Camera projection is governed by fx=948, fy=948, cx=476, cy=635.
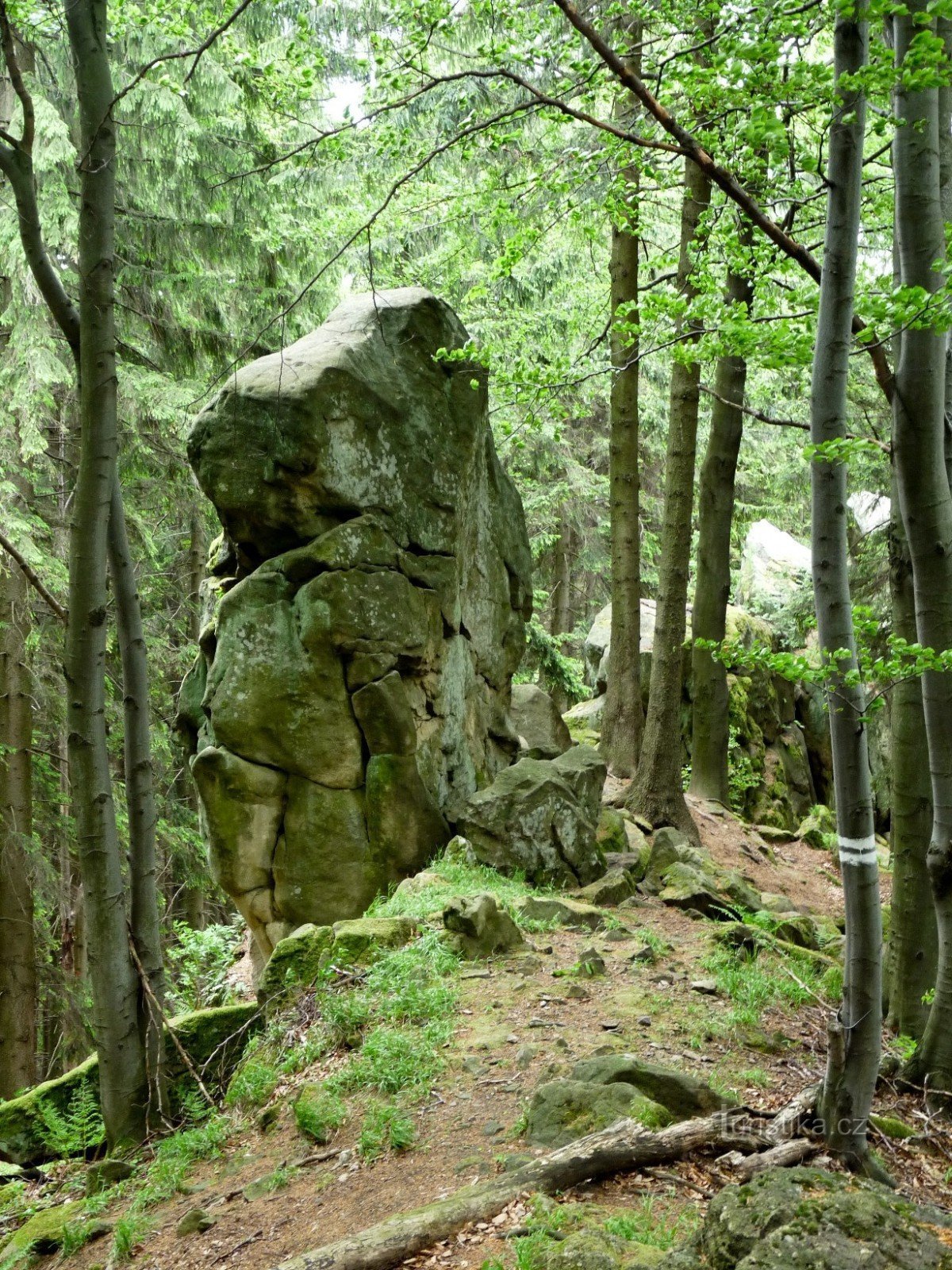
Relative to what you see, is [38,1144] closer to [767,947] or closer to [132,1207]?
[132,1207]

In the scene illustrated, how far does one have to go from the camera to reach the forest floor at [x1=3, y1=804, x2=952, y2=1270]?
3.78 m

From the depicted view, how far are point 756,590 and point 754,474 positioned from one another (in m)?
4.46

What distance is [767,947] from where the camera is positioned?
7.02m

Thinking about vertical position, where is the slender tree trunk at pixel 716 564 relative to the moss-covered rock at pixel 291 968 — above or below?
above

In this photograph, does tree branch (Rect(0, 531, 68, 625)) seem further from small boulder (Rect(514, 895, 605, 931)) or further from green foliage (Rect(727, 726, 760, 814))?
green foliage (Rect(727, 726, 760, 814))

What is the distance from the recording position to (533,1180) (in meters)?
3.70

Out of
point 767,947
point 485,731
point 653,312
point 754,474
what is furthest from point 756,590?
point 653,312

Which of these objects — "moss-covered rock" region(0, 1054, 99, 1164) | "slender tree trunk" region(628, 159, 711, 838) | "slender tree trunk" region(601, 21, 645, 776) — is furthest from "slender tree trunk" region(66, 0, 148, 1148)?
"slender tree trunk" region(601, 21, 645, 776)

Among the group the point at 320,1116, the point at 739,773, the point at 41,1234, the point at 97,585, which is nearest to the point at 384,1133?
the point at 320,1116

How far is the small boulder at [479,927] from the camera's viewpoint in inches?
255

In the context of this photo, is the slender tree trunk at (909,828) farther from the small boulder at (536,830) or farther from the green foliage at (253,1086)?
the green foliage at (253,1086)

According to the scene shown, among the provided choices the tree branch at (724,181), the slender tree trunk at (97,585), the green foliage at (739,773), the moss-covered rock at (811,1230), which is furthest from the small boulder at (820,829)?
the moss-covered rock at (811,1230)

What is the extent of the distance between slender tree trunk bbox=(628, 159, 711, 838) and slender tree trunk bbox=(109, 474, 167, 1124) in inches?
252

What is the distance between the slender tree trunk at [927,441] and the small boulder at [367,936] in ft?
11.0
